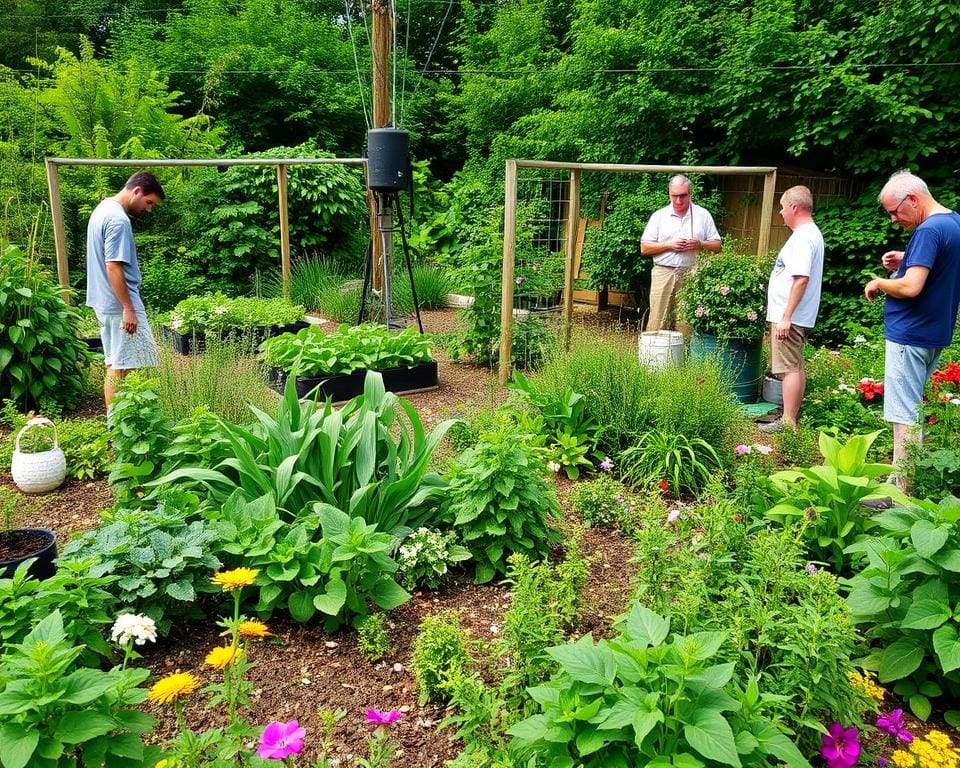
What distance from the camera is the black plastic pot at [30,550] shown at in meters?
2.93

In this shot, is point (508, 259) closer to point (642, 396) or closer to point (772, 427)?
point (642, 396)

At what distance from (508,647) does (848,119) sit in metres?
8.01

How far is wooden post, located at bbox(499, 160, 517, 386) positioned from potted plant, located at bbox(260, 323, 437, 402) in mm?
739

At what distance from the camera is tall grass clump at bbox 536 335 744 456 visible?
Answer: 4344 millimetres

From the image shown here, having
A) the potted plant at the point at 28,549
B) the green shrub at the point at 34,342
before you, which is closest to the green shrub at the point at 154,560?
A: the potted plant at the point at 28,549

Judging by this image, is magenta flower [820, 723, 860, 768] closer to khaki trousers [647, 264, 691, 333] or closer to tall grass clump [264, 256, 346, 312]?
khaki trousers [647, 264, 691, 333]

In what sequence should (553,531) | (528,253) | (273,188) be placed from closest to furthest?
(553,531), (528,253), (273,188)

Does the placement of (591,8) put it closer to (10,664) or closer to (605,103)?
(605,103)

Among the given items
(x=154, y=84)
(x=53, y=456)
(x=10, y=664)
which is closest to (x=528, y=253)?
(x=53, y=456)

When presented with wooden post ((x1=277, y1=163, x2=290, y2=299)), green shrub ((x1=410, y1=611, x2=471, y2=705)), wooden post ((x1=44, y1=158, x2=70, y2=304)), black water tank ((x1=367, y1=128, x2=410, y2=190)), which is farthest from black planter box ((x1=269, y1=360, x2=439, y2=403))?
green shrub ((x1=410, y1=611, x2=471, y2=705))

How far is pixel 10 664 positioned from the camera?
5.72ft

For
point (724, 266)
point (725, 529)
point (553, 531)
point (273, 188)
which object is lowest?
point (553, 531)

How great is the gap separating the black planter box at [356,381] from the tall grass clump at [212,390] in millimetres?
1023

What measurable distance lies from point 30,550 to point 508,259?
3960 millimetres
